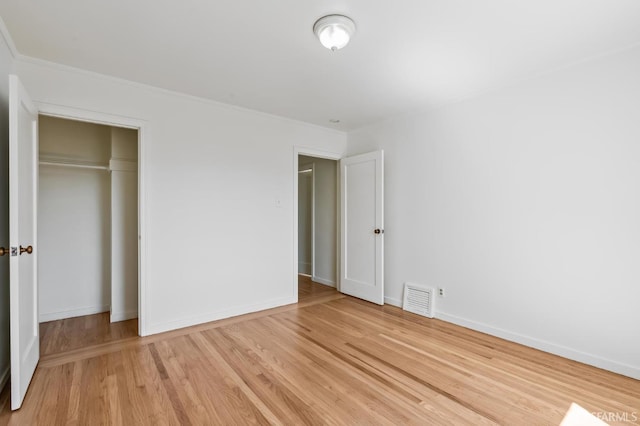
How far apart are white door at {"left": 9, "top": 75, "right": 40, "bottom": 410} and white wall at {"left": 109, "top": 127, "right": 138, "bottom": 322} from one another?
1.09 meters

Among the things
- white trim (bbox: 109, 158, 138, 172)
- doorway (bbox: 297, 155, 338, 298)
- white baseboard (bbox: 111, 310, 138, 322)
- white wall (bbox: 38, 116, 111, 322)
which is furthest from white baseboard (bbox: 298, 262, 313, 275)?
white trim (bbox: 109, 158, 138, 172)

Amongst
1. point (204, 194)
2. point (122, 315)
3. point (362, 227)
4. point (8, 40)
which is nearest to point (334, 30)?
point (204, 194)

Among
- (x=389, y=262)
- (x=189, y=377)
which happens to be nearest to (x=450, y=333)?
(x=389, y=262)

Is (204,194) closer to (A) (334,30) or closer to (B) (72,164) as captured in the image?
(B) (72,164)

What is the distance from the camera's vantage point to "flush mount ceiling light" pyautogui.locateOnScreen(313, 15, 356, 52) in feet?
6.71

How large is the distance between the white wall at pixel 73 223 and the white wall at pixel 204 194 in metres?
1.15

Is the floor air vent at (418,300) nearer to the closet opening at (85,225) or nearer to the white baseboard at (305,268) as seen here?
the white baseboard at (305,268)

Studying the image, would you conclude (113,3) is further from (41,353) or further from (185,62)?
(41,353)

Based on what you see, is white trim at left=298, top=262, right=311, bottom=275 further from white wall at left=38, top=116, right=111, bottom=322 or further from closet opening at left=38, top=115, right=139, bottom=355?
white wall at left=38, top=116, right=111, bottom=322

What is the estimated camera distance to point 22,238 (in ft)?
6.86

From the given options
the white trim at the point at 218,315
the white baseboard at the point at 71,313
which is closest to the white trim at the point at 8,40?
the white trim at the point at 218,315

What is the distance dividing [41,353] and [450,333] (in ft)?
12.3

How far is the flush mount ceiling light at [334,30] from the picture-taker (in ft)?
6.71

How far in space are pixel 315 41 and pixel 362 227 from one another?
266cm
